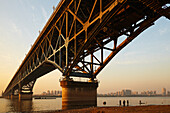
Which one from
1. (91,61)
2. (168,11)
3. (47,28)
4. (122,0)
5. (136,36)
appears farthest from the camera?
(47,28)

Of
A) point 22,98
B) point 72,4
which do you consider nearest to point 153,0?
point 72,4

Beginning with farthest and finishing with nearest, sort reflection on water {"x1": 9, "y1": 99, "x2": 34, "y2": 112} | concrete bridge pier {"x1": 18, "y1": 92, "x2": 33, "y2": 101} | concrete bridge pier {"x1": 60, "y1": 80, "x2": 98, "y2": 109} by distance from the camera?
concrete bridge pier {"x1": 18, "y1": 92, "x2": 33, "y2": 101}, reflection on water {"x1": 9, "y1": 99, "x2": 34, "y2": 112}, concrete bridge pier {"x1": 60, "y1": 80, "x2": 98, "y2": 109}

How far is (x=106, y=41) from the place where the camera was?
25656mm

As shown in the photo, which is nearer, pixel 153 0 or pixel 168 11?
pixel 153 0

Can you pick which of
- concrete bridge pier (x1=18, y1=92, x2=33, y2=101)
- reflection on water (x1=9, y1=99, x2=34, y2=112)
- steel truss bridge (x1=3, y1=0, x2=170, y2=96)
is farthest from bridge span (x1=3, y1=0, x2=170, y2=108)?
concrete bridge pier (x1=18, y1=92, x2=33, y2=101)

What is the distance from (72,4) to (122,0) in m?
11.6

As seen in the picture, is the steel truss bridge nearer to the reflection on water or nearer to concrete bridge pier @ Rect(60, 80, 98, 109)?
concrete bridge pier @ Rect(60, 80, 98, 109)

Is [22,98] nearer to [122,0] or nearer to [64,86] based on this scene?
[64,86]

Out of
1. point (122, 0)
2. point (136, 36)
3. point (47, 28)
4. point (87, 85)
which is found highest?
point (47, 28)

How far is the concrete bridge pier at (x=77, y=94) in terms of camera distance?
77.2ft

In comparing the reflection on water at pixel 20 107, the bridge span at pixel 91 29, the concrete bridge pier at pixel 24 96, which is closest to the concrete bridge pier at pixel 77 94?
the bridge span at pixel 91 29

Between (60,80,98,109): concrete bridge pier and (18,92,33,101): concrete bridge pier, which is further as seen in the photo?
(18,92,33,101): concrete bridge pier

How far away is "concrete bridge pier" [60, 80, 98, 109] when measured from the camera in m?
23.5

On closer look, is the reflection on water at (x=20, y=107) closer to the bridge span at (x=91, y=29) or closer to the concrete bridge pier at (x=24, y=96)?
the bridge span at (x=91, y=29)
